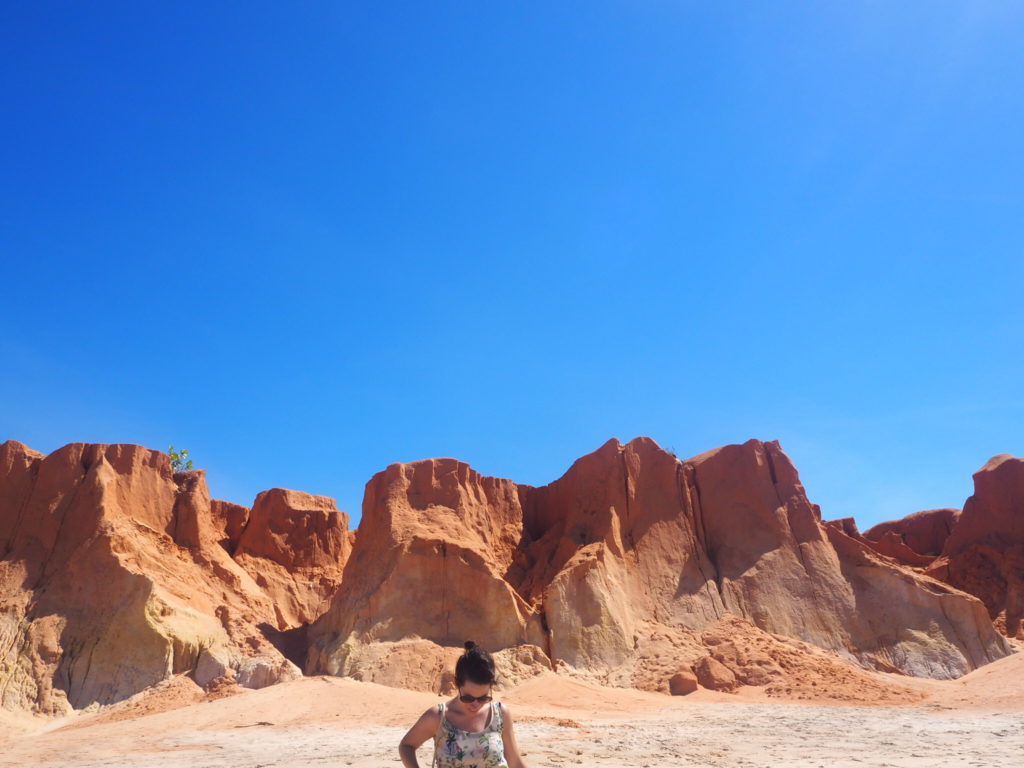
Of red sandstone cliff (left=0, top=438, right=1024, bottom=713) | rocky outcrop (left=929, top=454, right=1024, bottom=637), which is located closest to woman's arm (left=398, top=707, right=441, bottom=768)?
red sandstone cliff (left=0, top=438, right=1024, bottom=713)

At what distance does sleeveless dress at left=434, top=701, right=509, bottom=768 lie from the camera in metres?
4.01

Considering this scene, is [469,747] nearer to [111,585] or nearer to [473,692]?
[473,692]

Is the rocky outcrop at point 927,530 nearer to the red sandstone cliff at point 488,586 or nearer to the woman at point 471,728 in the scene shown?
the red sandstone cliff at point 488,586

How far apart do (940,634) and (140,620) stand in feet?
79.1

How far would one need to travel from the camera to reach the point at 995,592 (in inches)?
1229

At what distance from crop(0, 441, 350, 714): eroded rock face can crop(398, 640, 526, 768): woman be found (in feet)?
63.1

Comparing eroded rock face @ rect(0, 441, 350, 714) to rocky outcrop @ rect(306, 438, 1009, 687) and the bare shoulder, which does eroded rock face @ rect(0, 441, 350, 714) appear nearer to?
rocky outcrop @ rect(306, 438, 1009, 687)

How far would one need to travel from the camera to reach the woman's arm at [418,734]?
4.04 meters

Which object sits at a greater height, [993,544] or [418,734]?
[993,544]

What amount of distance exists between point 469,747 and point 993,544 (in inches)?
1419

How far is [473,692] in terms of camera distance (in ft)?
13.3

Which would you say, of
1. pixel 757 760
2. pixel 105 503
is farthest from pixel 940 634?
pixel 105 503

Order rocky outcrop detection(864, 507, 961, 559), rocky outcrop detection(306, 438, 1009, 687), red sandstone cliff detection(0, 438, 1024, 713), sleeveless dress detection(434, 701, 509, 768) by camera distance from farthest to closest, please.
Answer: rocky outcrop detection(864, 507, 961, 559) → rocky outcrop detection(306, 438, 1009, 687) → red sandstone cliff detection(0, 438, 1024, 713) → sleeveless dress detection(434, 701, 509, 768)

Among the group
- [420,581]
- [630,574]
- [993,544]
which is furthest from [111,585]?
[993,544]
